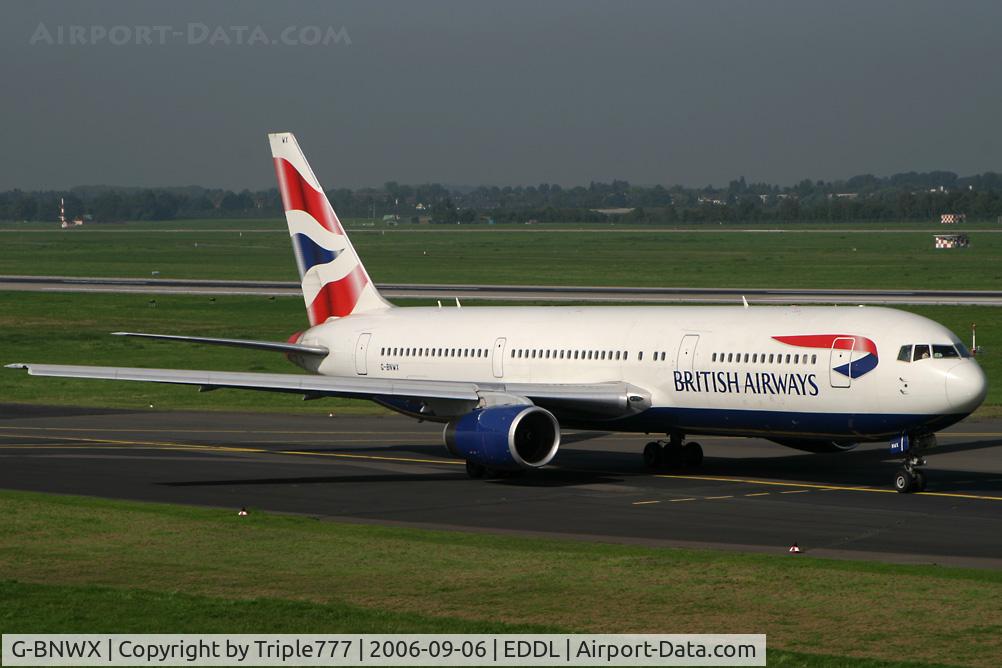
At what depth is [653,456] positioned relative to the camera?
42781 mm

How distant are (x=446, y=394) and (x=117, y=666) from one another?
21.7 metres

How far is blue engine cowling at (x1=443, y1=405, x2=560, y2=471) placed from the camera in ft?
126

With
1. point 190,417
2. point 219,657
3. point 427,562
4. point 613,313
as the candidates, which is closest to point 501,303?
point 190,417

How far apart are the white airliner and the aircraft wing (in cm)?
5

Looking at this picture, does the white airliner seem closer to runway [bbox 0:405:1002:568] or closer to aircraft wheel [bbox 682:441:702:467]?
aircraft wheel [bbox 682:441:702:467]

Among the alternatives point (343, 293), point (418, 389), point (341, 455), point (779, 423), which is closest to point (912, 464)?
point (779, 423)

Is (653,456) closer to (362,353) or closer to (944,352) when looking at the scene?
(944,352)

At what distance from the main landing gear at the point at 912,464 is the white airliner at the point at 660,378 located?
4cm

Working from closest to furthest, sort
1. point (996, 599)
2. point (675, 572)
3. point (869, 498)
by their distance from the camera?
→ point (996, 599), point (675, 572), point (869, 498)

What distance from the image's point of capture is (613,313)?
43.9 m

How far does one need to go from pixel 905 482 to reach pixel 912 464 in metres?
0.57

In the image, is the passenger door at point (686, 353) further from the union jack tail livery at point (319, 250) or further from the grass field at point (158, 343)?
the grass field at point (158, 343)

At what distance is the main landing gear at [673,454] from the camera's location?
42500 millimetres

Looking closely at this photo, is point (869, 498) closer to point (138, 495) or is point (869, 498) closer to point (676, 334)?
point (676, 334)
